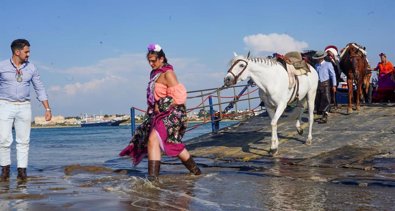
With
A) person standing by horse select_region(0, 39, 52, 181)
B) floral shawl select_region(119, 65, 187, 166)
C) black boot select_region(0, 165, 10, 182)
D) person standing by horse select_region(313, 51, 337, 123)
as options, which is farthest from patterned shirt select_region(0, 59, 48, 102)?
person standing by horse select_region(313, 51, 337, 123)

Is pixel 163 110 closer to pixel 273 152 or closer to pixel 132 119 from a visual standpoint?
pixel 273 152

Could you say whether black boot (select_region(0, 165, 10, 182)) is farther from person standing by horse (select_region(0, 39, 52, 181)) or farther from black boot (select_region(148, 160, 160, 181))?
black boot (select_region(148, 160, 160, 181))

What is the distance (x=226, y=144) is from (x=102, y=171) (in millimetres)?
3881

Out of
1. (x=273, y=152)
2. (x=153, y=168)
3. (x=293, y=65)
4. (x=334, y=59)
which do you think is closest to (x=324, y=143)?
(x=273, y=152)

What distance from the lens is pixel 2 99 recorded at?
684 cm

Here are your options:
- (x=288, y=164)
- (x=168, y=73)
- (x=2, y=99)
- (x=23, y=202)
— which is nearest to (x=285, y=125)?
(x=288, y=164)

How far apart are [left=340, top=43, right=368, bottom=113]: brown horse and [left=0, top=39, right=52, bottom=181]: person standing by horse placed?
29.8 feet

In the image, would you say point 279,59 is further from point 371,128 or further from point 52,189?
point 52,189

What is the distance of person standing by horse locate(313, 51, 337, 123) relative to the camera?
1277 cm

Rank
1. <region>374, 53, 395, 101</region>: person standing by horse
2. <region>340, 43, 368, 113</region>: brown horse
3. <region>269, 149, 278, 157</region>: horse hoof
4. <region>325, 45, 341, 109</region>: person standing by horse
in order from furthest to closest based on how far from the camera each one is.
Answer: <region>374, 53, 395, 101</region>: person standing by horse
<region>325, 45, 341, 109</region>: person standing by horse
<region>340, 43, 368, 113</region>: brown horse
<region>269, 149, 278, 157</region>: horse hoof

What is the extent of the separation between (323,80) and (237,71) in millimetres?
4818

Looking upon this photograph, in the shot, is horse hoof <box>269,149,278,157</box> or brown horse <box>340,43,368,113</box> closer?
horse hoof <box>269,149,278,157</box>

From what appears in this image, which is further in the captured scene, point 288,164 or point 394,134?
point 394,134

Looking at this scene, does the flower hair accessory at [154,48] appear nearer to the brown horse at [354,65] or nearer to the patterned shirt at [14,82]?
the patterned shirt at [14,82]
